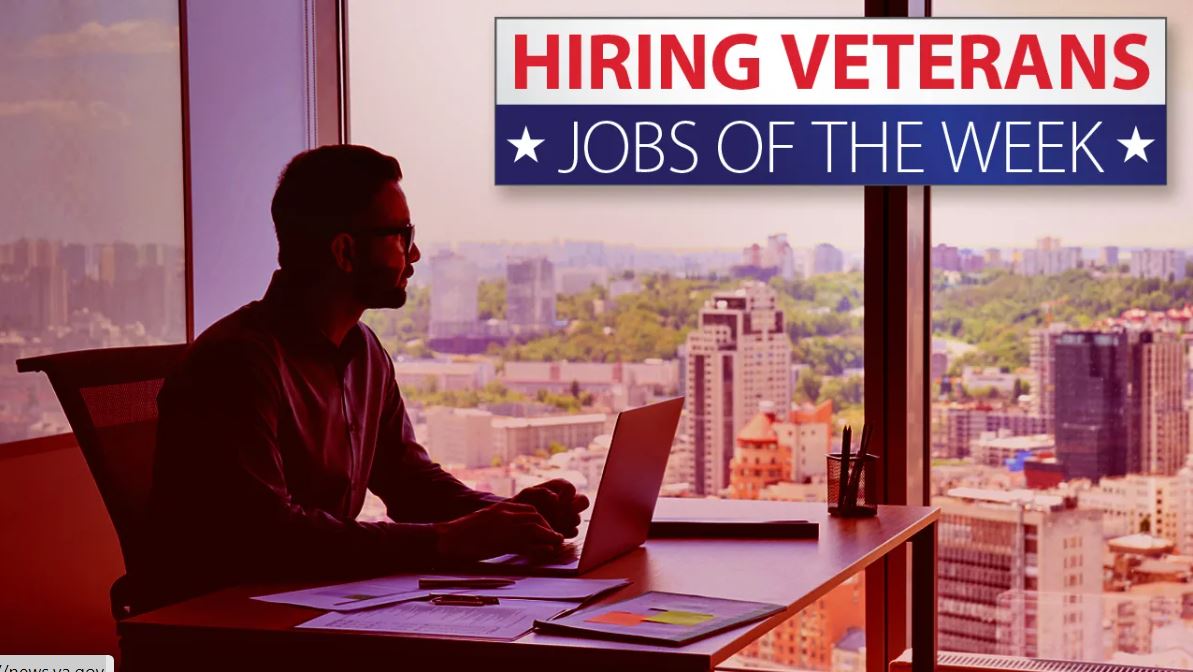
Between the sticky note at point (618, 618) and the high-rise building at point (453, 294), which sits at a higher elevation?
the high-rise building at point (453, 294)

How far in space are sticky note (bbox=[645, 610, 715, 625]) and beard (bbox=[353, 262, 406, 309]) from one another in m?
0.85

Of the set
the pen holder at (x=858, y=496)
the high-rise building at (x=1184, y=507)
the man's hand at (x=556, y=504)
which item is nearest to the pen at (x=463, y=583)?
the man's hand at (x=556, y=504)

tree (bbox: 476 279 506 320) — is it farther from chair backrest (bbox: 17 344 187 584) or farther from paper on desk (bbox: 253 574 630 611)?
paper on desk (bbox: 253 574 630 611)

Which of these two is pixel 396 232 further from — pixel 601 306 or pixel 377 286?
pixel 601 306

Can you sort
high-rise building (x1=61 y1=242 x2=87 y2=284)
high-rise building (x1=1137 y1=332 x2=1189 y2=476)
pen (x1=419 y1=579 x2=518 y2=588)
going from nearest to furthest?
pen (x1=419 y1=579 x2=518 y2=588)
high-rise building (x1=61 y1=242 x2=87 y2=284)
high-rise building (x1=1137 y1=332 x2=1189 y2=476)

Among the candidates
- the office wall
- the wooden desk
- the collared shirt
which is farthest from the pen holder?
the office wall

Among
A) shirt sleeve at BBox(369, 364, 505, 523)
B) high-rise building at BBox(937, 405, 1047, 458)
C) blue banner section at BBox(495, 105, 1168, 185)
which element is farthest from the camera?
blue banner section at BBox(495, 105, 1168, 185)

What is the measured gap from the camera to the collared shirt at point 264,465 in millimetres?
1917

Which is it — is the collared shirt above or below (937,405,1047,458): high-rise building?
above

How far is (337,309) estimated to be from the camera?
2.30 m

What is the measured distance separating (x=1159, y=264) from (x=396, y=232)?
96.0 inches

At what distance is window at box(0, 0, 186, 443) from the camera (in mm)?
3027

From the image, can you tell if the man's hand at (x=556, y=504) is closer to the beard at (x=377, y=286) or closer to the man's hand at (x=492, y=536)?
the man's hand at (x=492, y=536)

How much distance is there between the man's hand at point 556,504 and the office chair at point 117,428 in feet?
2.12
